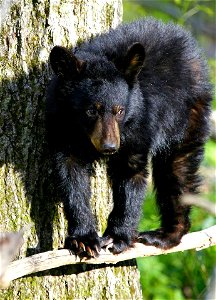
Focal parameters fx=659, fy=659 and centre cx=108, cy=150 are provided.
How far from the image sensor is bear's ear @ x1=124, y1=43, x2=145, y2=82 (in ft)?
16.7

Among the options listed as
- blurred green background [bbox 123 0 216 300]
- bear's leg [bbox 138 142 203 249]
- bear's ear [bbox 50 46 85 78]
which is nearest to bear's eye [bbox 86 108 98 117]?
bear's ear [bbox 50 46 85 78]

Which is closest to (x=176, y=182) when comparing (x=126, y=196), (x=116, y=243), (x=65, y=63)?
Answer: (x=126, y=196)

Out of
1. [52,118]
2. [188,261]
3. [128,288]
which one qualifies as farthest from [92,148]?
[188,261]

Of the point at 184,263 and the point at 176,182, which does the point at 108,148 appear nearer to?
the point at 176,182

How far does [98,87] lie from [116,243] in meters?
1.28

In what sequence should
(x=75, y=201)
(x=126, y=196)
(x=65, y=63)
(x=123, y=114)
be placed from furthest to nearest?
1. (x=126, y=196)
2. (x=75, y=201)
3. (x=123, y=114)
4. (x=65, y=63)

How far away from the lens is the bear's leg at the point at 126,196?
5504mm

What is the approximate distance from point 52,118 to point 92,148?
0.46 meters

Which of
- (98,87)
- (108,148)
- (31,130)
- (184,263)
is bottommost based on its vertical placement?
(184,263)

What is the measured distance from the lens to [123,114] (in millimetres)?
5191

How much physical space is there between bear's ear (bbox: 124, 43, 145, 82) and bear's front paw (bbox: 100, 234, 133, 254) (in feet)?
4.27

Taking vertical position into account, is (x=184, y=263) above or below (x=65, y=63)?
below

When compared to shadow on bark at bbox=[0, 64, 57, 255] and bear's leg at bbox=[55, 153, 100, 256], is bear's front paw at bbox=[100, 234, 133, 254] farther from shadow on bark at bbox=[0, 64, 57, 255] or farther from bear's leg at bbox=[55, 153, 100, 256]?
shadow on bark at bbox=[0, 64, 57, 255]

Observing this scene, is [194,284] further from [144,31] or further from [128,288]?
[144,31]
